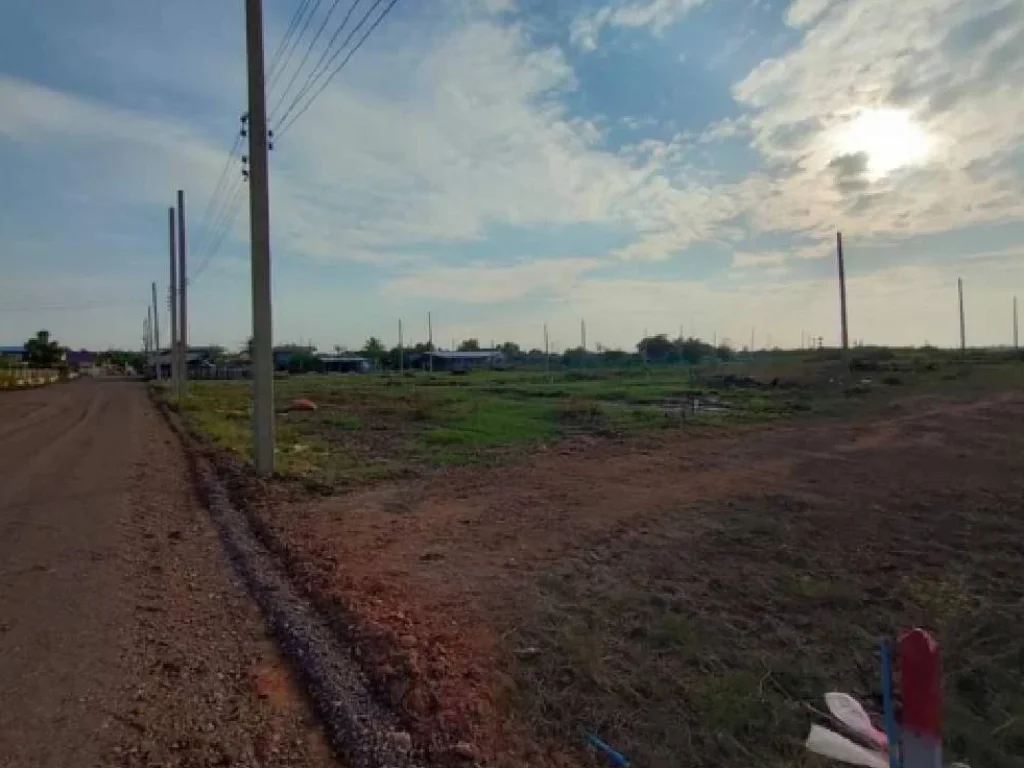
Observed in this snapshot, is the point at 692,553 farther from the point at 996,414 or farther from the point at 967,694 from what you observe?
the point at 996,414

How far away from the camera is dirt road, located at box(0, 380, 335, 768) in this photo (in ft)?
11.0

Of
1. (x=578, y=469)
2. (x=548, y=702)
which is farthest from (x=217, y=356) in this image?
(x=548, y=702)

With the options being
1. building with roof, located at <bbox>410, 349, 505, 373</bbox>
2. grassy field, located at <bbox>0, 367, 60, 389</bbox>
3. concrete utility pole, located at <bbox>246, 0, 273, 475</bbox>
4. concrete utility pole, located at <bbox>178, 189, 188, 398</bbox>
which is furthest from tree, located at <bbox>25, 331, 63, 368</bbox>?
concrete utility pole, located at <bbox>246, 0, 273, 475</bbox>

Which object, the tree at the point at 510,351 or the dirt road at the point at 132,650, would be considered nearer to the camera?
the dirt road at the point at 132,650

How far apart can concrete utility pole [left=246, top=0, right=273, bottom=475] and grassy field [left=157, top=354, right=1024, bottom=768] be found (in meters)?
0.90

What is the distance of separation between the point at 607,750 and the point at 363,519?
17.8 ft

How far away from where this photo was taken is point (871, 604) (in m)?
5.54

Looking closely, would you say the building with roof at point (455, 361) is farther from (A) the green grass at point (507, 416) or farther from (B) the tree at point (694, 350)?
(A) the green grass at point (507, 416)

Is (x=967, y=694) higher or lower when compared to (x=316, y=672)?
lower

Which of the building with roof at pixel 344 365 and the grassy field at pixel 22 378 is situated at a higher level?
the building with roof at pixel 344 365

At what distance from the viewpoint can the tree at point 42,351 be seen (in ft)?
286

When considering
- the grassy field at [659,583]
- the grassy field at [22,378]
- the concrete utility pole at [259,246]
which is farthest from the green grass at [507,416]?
the grassy field at [22,378]

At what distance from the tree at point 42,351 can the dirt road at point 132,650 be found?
298 ft

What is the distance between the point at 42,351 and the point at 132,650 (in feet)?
327
